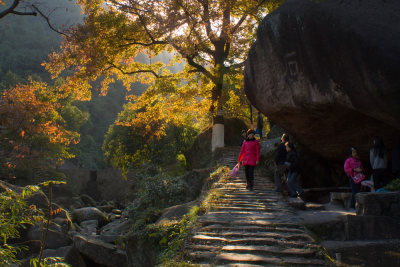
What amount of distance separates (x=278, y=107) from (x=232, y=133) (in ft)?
32.9

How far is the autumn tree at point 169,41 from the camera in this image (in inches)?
590

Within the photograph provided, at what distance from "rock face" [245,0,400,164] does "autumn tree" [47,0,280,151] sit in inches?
226

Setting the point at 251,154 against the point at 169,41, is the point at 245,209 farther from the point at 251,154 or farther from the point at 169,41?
the point at 169,41

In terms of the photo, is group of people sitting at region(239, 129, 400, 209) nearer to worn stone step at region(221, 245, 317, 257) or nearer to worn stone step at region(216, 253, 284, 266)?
worn stone step at region(221, 245, 317, 257)

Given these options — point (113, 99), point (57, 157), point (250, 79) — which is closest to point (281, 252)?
point (250, 79)

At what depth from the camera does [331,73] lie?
789cm

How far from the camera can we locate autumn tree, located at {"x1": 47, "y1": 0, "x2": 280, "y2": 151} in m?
15.0

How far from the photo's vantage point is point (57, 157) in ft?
87.9

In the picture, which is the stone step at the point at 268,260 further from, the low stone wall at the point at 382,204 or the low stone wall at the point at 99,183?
the low stone wall at the point at 99,183

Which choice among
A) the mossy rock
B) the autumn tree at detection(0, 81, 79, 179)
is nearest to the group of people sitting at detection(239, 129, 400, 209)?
the autumn tree at detection(0, 81, 79, 179)

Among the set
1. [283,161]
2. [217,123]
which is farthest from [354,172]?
[217,123]

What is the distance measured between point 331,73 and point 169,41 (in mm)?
9465

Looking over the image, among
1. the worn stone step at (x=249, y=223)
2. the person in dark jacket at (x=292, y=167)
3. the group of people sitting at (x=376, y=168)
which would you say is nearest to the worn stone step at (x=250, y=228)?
the worn stone step at (x=249, y=223)

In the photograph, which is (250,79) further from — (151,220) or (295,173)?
(151,220)
